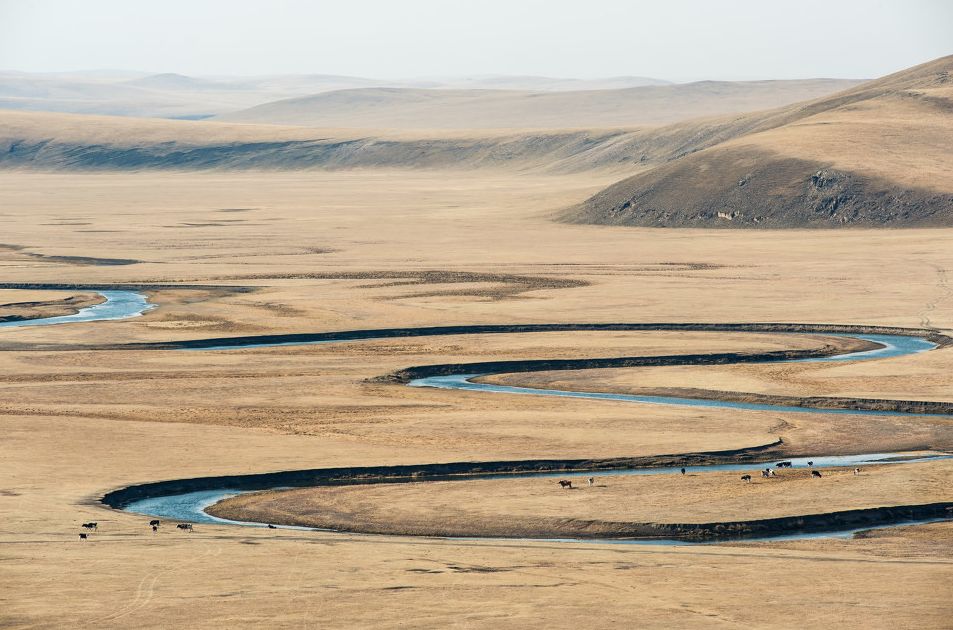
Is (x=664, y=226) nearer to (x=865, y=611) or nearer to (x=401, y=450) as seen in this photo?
(x=401, y=450)

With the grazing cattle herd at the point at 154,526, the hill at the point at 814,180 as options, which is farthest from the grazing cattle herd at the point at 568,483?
the hill at the point at 814,180

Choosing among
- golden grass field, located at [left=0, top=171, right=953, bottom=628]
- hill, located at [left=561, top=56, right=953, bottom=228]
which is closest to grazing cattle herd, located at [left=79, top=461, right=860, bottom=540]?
golden grass field, located at [left=0, top=171, right=953, bottom=628]

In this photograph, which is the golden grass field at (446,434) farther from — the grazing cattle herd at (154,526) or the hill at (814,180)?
the hill at (814,180)

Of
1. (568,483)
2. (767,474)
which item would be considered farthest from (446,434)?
(767,474)

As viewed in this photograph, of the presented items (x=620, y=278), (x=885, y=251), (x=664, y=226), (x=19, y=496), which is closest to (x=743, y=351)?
(x=620, y=278)

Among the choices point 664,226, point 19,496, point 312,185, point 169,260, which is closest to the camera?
point 19,496

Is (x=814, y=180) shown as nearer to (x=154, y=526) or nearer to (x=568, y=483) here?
(x=568, y=483)

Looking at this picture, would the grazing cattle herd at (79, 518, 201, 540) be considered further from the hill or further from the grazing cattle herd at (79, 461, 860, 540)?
the hill
